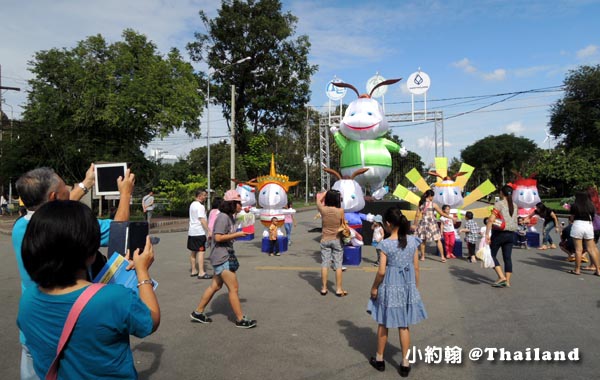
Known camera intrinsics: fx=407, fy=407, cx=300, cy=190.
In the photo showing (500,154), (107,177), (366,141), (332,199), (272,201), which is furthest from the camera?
(500,154)

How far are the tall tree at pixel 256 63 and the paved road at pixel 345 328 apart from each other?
19875 mm

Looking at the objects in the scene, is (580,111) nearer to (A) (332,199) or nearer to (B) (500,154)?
(B) (500,154)

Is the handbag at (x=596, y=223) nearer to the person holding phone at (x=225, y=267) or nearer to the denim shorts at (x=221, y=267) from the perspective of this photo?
the person holding phone at (x=225, y=267)

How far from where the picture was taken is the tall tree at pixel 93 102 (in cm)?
2111

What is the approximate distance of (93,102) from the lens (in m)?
21.1

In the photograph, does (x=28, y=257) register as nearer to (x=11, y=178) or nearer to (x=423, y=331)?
(x=423, y=331)

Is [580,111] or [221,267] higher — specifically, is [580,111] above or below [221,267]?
above

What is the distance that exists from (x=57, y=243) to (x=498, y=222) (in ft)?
21.9

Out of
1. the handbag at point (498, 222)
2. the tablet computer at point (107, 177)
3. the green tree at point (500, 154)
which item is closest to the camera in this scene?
the tablet computer at point (107, 177)

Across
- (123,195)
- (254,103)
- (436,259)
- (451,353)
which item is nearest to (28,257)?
(123,195)

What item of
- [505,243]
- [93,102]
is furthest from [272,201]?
[93,102]

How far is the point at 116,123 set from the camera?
2175 cm

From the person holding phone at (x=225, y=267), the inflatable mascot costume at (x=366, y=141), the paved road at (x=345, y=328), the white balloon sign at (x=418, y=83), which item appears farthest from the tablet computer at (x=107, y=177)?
the white balloon sign at (x=418, y=83)

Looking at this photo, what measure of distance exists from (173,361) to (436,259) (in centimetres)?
724
